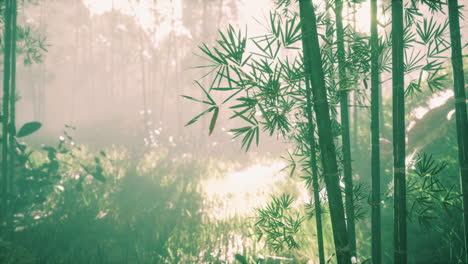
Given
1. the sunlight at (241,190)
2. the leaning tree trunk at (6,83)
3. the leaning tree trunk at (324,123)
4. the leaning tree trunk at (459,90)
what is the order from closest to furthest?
1. the leaning tree trunk at (324,123)
2. the leaning tree trunk at (459,90)
3. the leaning tree trunk at (6,83)
4. the sunlight at (241,190)

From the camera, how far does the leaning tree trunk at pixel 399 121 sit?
1.44 metres

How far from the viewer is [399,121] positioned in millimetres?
1452

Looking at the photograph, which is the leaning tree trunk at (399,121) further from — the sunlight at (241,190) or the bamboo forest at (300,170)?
the sunlight at (241,190)

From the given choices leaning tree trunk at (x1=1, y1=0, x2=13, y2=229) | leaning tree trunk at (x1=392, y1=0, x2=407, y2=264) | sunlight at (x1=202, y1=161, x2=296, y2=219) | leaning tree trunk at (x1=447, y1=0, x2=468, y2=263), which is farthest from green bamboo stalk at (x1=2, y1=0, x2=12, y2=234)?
leaning tree trunk at (x1=447, y1=0, x2=468, y2=263)

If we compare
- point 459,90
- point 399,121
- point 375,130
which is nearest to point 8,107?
point 375,130

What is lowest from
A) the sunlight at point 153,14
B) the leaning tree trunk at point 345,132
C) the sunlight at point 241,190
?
the sunlight at point 241,190

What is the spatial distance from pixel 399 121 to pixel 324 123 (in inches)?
17.5

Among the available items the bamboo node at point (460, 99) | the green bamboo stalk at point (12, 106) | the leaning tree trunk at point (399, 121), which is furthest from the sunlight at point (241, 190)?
the green bamboo stalk at point (12, 106)

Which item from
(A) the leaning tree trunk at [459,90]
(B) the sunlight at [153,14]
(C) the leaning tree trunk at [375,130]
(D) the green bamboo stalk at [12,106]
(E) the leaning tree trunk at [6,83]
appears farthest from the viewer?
(B) the sunlight at [153,14]

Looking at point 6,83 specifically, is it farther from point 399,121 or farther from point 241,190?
point 241,190

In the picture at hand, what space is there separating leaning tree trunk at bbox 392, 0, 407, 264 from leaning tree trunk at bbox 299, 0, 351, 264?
0.33 meters

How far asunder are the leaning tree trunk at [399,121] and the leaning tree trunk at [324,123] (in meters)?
0.33

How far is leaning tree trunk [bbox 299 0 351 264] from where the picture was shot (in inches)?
52.0

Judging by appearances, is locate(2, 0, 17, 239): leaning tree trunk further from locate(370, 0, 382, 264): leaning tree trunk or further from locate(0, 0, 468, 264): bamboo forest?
locate(370, 0, 382, 264): leaning tree trunk
